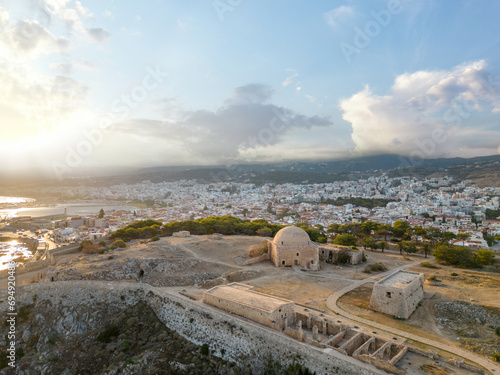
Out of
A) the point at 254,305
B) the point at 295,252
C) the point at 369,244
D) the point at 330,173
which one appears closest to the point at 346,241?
the point at 369,244

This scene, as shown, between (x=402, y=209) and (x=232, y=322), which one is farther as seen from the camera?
(x=402, y=209)

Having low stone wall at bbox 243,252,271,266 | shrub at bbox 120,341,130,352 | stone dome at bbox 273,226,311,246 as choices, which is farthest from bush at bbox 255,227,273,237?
shrub at bbox 120,341,130,352

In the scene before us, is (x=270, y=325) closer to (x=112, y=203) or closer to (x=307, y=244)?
(x=307, y=244)

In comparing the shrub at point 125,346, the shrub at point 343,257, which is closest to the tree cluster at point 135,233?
the shrub at point 125,346

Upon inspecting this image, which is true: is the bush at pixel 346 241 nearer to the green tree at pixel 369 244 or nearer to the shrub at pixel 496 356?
the green tree at pixel 369 244

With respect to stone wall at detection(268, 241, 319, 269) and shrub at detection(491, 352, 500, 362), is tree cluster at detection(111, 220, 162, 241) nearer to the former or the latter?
stone wall at detection(268, 241, 319, 269)

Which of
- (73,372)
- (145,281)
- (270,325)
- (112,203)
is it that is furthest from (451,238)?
(112,203)

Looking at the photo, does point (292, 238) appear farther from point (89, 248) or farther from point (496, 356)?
point (89, 248)
